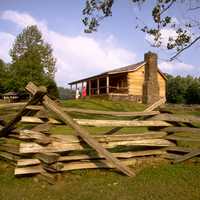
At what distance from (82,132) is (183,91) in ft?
217

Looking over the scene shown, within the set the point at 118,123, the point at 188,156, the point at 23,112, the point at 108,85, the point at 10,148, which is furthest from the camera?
the point at 108,85

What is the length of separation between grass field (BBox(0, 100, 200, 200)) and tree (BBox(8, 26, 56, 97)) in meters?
35.7

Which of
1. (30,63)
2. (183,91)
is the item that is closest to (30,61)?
(30,63)

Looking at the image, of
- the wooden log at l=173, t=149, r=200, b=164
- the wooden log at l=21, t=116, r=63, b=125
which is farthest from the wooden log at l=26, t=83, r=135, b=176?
the wooden log at l=173, t=149, r=200, b=164

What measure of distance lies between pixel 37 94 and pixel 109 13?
929cm

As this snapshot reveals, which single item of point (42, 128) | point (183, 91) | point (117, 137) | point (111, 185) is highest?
point (183, 91)

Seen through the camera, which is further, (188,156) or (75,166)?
(188,156)

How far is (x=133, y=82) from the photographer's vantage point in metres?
37.4

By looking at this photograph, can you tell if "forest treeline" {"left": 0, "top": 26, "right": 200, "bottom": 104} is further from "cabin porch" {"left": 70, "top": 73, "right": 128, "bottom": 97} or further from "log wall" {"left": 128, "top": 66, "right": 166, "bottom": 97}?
"log wall" {"left": 128, "top": 66, "right": 166, "bottom": 97}

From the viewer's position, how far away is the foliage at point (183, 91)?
58094mm

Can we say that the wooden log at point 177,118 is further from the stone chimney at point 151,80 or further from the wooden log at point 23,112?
the stone chimney at point 151,80

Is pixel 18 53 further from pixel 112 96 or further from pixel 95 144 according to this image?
pixel 95 144

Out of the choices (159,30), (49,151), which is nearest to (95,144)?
(49,151)

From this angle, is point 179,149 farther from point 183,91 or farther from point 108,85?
point 183,91
